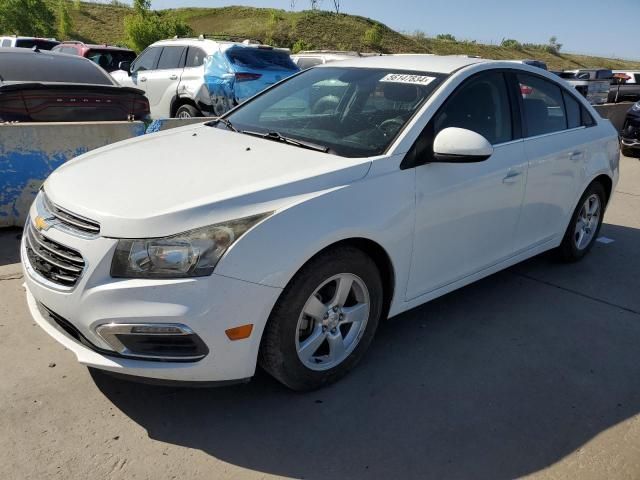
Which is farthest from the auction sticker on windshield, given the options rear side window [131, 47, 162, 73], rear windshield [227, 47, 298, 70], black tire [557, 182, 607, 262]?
rear side window [131, 47, 162, 73]

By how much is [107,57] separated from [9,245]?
35.7 feet

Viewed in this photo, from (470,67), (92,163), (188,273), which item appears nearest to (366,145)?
(470,67)

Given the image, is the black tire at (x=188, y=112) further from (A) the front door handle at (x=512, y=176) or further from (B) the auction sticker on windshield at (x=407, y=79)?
(A) the front door handle at (x=512, y=176)

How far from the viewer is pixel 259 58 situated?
A: 9266 millimetres

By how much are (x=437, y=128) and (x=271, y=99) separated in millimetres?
1346

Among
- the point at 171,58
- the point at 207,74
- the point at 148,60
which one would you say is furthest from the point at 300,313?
the point at 148,60

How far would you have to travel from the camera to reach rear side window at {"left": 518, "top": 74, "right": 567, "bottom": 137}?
3.99 metres

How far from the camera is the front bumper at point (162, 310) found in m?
2.30

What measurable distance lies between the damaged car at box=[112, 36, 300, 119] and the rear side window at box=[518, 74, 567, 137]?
5.32 metres

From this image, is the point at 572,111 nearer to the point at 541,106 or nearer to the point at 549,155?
the point at 541,106

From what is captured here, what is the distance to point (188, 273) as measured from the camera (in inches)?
91.4

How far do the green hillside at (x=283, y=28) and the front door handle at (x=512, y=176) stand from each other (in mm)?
39004

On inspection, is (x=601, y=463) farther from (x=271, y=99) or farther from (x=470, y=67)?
(x=271, y=99)

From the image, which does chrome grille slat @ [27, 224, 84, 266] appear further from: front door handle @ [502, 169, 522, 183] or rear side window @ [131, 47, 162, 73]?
rear side window @ [131, 47, 162, 73]
